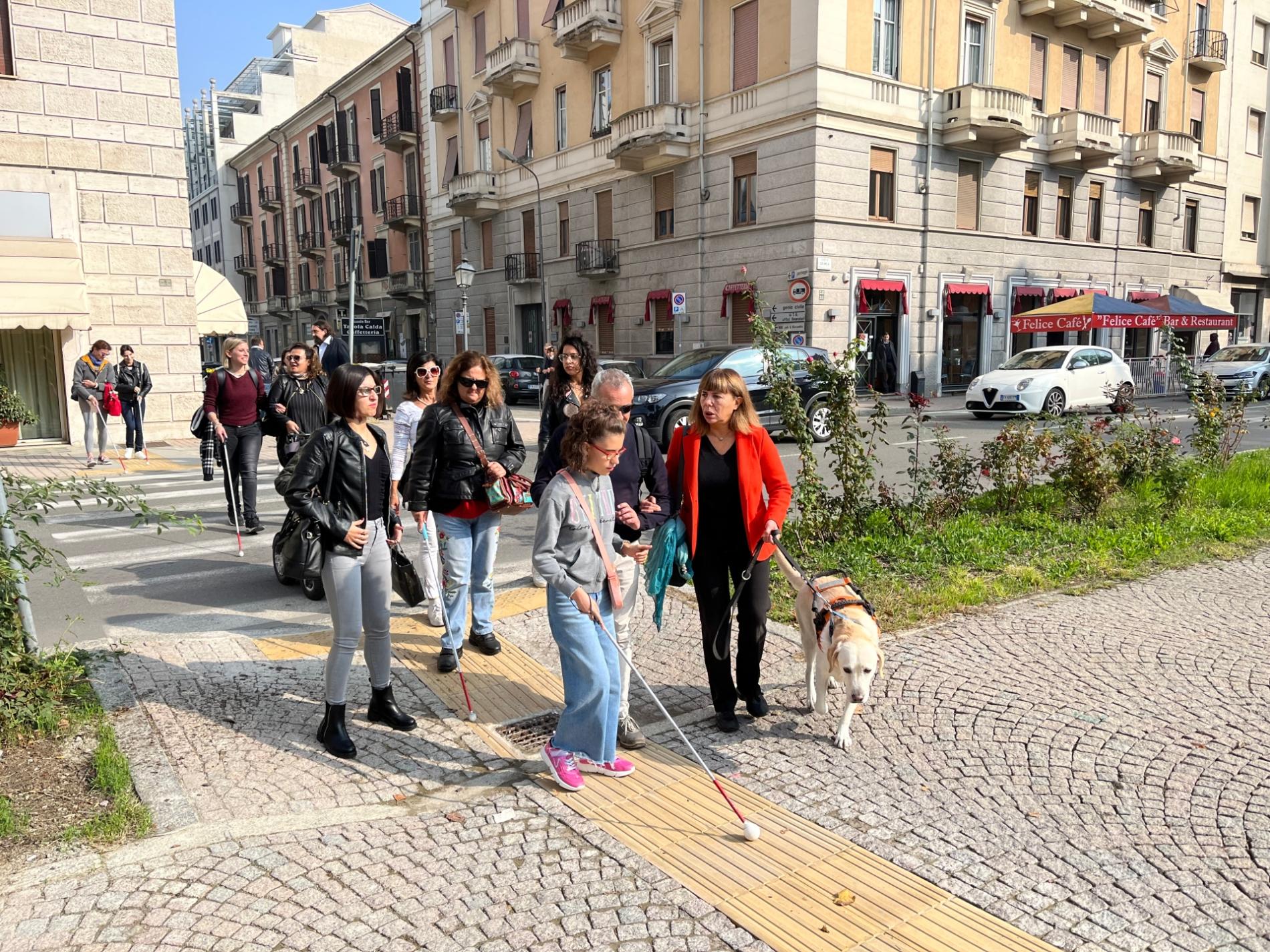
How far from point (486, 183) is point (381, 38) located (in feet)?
118

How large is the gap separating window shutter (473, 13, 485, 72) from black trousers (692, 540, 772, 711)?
35.5 m

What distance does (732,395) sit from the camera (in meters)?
4.24

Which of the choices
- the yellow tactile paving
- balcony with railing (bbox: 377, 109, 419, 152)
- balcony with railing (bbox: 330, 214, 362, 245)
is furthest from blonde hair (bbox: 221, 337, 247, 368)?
balcony with railing (bbox: 330, 214, 362, 245)

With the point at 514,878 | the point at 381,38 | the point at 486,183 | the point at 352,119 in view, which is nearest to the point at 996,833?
the point at 514,878

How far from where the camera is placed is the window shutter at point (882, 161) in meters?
25.1

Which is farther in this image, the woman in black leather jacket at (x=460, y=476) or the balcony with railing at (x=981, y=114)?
the balcony with railing at (x=981, y=114)

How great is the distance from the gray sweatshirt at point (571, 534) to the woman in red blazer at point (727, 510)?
0.60 m

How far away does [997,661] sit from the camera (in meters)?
5.18

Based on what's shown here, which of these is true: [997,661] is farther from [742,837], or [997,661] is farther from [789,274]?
[789,274]

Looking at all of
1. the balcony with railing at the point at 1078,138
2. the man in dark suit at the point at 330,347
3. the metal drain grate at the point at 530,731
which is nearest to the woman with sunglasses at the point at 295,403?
the man in dark suit at the point at 330,347

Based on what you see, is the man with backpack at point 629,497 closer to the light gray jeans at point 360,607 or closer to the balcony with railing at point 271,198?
the light gray jeans at point 360,607

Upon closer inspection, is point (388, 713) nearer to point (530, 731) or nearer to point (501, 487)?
point (530, 731)

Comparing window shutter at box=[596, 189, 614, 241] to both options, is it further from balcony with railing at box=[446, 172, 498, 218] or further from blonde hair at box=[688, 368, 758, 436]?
blonde hair at box=[688, 368, 758, 436]

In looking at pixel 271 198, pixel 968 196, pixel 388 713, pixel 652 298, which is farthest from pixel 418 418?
pixel 271 198
